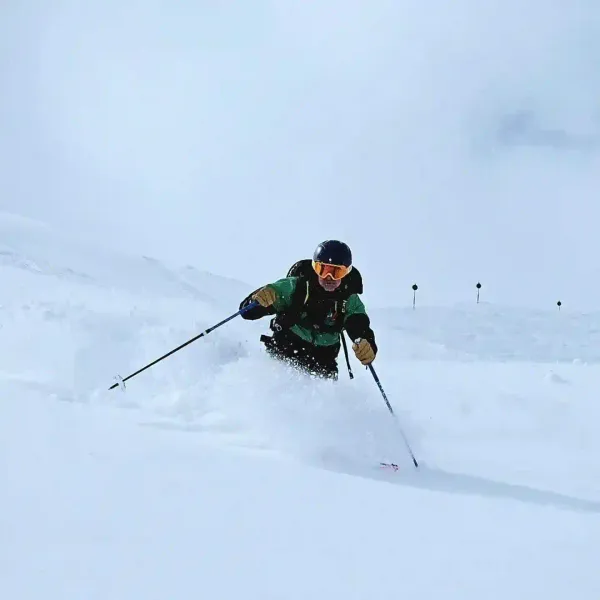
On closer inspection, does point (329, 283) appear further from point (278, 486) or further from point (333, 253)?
point (278, 486)

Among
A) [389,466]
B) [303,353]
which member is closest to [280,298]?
[303,353]

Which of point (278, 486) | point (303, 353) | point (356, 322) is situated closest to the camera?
point (278, 486)

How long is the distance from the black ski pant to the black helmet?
941 mm

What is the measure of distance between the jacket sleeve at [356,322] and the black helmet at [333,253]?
1.49 ft

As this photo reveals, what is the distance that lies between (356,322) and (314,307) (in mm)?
444

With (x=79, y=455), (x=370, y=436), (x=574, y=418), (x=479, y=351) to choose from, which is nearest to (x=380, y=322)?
(x=479, y=351)

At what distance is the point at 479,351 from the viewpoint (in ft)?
68.4

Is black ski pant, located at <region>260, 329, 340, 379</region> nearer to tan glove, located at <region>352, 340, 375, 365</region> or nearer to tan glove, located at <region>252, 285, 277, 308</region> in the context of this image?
tan glove, located at <region>252, 285, 277, 308</region>

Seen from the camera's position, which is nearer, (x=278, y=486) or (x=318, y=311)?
(x=278, y=486)

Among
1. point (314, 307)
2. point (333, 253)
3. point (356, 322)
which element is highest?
point (333, 253)

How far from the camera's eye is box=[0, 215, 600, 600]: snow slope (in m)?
2.14

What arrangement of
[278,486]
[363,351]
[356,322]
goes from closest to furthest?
1. [278,486]
2. [363,351]
3. [356,322]

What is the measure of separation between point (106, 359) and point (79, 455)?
17.4 feet

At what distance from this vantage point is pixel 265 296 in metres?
5.68
